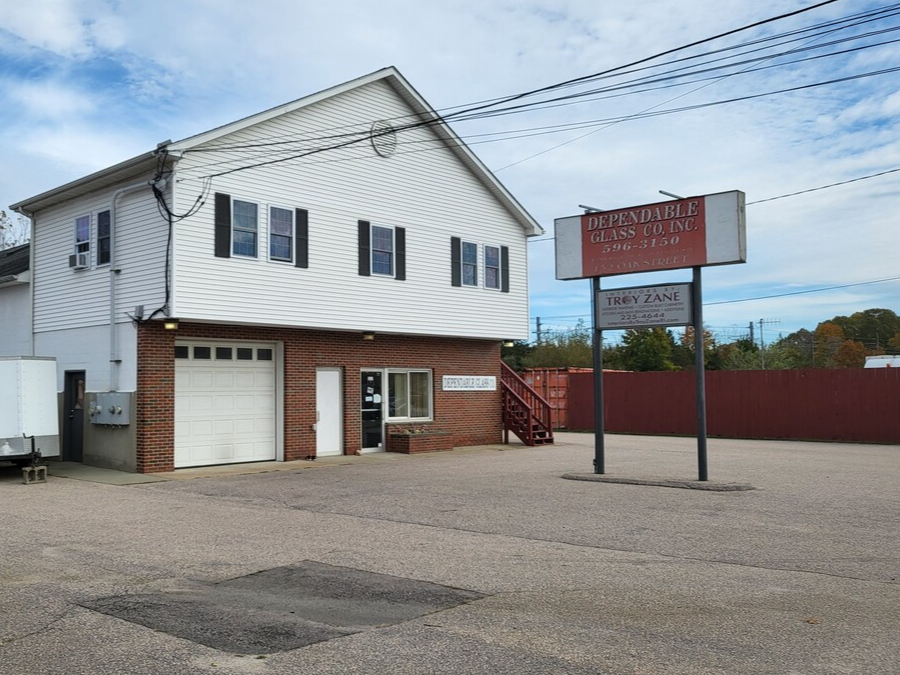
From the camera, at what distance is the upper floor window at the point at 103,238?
18.3 metres

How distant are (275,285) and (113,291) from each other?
3.23 metres

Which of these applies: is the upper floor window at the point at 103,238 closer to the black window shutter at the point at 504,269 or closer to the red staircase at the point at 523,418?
the black window shutter at the point at 504,269

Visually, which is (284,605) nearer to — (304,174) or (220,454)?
(220,454)

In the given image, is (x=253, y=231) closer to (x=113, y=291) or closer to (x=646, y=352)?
(x=113, y=291)

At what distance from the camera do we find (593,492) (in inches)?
572

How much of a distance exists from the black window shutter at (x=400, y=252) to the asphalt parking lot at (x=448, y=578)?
6.76 metres

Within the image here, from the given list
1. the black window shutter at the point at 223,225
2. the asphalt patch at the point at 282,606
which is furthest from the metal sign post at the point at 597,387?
the asphalt patch at the point at 282,606

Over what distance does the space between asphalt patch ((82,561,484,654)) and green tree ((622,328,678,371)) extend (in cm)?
4711

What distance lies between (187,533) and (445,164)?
46.2 ft

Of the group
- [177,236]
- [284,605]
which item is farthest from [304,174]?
[284,605]

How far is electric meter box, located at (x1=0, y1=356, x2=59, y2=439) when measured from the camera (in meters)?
15.9

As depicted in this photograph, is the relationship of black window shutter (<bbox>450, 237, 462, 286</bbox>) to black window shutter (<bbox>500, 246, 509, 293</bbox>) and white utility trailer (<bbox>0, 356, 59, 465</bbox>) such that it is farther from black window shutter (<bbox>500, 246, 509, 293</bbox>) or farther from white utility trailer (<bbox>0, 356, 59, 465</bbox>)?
white utility trailer (<bbox>0, 356, 59, 465</bbox>)

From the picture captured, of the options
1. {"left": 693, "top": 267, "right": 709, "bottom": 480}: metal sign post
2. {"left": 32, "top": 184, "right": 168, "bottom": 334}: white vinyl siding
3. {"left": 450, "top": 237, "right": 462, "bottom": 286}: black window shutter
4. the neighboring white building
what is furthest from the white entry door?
{"left": 693, "top": 267, "right": 709, "bottom": 480}: metal sign post

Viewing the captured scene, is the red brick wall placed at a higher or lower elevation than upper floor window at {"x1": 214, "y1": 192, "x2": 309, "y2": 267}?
lower
